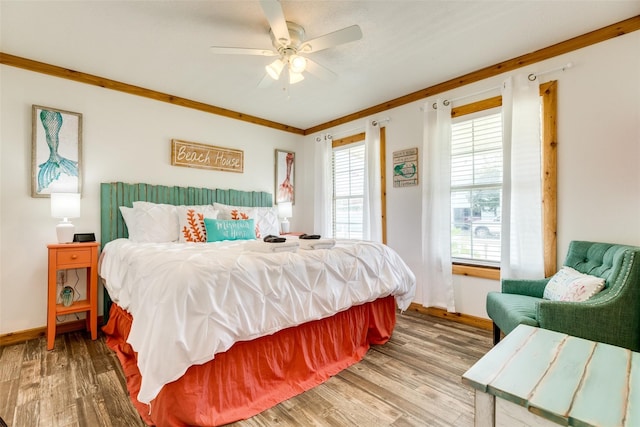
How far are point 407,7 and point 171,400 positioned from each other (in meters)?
2.75

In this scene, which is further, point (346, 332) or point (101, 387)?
point (346, 332)

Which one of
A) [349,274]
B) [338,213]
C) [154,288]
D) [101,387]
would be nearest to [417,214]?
[338,213]

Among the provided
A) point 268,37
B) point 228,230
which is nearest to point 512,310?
point 228,230

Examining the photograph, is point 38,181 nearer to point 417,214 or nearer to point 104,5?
point 104,5

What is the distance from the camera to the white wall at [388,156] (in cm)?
227

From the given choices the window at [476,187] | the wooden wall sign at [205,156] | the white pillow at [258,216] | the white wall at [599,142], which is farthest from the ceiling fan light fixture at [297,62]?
the white wall at [599,142]

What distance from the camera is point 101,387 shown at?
6.24 ft

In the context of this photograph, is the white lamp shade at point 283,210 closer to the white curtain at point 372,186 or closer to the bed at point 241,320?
the white curtain at point 372,186

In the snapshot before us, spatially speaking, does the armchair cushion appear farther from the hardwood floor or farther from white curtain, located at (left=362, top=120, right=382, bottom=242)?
white curtain, located at (left=362, top=120, right=382, bottom=242)

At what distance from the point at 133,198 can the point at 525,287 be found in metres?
3.84

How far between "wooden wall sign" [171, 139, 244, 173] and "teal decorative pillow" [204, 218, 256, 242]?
104 cm

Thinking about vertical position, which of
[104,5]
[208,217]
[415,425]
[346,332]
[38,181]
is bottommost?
[415,425]

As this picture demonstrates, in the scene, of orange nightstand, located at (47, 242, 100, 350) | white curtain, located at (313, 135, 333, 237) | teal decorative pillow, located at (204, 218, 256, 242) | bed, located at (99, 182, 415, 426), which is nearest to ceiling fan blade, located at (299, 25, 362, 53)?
bed, located at (99, 182, 415, 426)

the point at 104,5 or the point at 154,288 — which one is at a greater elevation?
the point at 104,5
